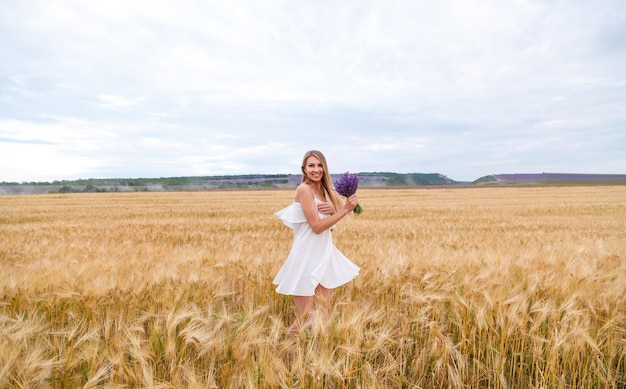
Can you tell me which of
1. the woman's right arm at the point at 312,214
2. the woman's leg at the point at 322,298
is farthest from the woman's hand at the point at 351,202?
the woman's leg at the point at 322,298

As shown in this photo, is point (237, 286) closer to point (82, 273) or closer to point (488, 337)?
point (82, 273)

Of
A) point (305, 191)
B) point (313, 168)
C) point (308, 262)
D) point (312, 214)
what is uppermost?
point (313, 168)

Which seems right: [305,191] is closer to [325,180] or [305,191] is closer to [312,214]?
[312,214]

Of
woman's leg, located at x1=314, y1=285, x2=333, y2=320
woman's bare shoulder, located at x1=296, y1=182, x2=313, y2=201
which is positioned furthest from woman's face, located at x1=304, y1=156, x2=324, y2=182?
woman's leg, located at x1=314, y1=285, x2=333, y2=320

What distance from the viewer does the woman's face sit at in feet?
10.0

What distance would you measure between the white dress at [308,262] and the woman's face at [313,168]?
175mm

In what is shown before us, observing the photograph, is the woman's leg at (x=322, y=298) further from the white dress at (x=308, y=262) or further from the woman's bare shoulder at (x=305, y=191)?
the woman's bare shoulder at (x=305, y=191)

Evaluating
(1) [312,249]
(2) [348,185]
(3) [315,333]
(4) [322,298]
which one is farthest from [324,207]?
(3) [315,333]

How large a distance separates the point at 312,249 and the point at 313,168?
636 millimetres

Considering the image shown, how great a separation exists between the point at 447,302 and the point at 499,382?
3.24ft

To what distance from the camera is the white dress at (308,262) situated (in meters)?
3.01

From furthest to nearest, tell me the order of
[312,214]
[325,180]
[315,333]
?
[325,180] → [312,214] → [315,333]

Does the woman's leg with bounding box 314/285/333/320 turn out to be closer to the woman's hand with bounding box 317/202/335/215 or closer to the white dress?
the white dress

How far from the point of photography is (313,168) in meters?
3.05
